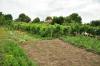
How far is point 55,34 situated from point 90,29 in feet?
20.9

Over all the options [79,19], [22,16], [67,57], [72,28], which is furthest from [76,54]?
[22,16]

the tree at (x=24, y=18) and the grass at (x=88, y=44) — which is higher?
the tree at (x=24, y=18)

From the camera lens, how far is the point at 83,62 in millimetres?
14352

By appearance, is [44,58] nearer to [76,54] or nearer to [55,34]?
[76,54]

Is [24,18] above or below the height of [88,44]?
above

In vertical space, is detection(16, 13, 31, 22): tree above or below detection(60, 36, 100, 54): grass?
above

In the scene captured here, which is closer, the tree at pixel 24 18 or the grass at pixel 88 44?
the grass at pixel 88 44

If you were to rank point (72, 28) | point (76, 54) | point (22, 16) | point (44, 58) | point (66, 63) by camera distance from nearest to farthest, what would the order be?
point (66, 63), point (44, 58), point (76, 54), point (72, 28), point (22, 16)

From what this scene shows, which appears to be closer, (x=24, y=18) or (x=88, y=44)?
(x=88, y=44)

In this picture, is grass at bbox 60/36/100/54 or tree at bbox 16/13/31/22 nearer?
grass at bbox 60/36/100/54

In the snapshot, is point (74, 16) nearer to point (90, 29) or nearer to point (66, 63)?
point (90, 29)

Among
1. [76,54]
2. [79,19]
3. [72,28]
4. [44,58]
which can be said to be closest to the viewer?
[44,58]

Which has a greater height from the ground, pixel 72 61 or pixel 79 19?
pixel 79 19

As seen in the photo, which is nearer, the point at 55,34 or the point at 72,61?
the point at 72,61
